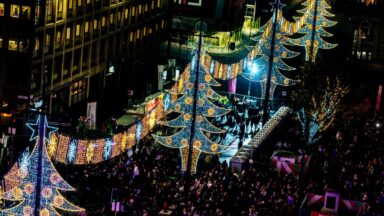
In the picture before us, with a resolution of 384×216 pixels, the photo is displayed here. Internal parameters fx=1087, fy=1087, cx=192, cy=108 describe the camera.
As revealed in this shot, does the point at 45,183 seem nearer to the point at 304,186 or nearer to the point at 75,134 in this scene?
the point at 304,186

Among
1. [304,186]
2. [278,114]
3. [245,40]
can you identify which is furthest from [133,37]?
[304,186]

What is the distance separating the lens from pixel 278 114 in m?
77.9

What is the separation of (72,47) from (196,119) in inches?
1114

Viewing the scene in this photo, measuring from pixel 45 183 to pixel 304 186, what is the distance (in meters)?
17.8

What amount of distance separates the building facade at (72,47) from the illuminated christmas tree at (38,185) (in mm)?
20461

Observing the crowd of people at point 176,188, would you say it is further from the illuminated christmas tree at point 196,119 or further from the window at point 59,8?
the window at point 59,8

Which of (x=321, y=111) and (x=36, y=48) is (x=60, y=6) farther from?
(x=321, y=111)

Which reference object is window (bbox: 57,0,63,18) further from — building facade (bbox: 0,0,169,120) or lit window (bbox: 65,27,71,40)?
lit window (bbox: 65,27,71,40)

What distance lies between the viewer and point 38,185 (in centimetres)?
4556

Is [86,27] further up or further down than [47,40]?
further up

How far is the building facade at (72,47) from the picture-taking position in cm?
7975

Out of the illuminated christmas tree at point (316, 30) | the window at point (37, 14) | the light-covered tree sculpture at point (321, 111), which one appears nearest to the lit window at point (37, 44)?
the window at point (37, 14)

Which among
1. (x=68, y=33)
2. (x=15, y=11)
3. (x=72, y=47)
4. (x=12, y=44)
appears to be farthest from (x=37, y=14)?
(x=72, y=47)

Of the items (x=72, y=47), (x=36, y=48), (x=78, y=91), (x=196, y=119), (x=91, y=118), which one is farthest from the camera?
(x=78, y=91)
